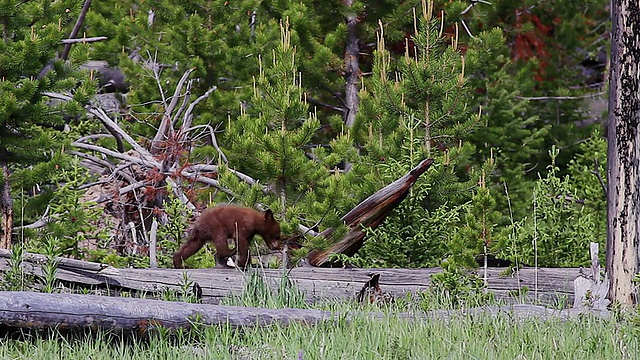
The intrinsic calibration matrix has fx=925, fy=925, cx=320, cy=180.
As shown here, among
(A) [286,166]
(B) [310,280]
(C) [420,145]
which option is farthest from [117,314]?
(C) [420,145]

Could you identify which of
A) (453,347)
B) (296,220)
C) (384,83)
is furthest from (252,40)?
(453,347)

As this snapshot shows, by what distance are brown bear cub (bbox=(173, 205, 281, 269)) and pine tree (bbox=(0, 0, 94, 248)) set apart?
2.18m

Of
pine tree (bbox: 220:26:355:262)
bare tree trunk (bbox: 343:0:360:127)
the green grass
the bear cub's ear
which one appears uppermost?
bare tree trunk (bbox: 343:0:360:127)

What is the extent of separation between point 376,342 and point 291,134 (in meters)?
4.35

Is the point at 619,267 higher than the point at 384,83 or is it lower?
lower

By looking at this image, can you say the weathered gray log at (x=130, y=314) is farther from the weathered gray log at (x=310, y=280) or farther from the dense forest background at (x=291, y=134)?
the dense forest background at (x=291, y=134)

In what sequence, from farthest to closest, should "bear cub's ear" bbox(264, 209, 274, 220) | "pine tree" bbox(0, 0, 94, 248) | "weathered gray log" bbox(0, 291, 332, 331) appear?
1. "pine tree" bbox(0, 0, 94, 248)
2. "bear cub's ear" bbox(264, 209, 274, 220)
3. "weathered gray log" bbox(0, 291, 332, 331)

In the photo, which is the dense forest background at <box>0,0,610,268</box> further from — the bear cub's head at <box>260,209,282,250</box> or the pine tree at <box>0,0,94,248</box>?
the bear cub's head at <box>260,209,282,250</box>

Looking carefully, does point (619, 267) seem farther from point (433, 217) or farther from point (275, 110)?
point (275, 110)

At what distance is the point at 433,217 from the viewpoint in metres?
8.95

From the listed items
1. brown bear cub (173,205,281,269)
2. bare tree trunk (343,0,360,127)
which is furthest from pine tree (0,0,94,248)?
bare tree trunk (343,0,360,127)

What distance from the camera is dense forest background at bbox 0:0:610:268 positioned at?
8922mm

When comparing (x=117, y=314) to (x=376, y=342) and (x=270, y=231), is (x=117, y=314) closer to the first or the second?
(x=376, y=342)

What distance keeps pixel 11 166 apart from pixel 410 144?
477 cm
